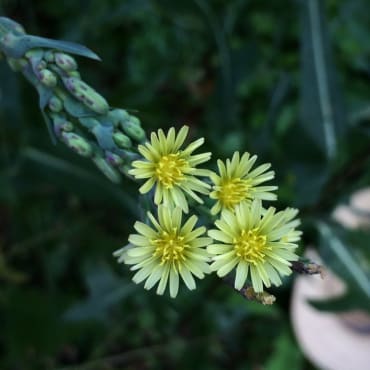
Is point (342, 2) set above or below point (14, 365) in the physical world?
above

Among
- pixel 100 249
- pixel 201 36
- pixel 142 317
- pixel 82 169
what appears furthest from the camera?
pixel 201 36

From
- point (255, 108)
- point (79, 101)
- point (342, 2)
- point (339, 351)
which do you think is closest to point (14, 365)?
point (339, 351)

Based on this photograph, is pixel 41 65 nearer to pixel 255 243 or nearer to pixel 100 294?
pixel 255 243

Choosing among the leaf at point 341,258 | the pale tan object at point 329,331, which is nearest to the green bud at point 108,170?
the leaf at point 341,258

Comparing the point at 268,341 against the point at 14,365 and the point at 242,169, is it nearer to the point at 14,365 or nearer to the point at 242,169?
the point at 14,365

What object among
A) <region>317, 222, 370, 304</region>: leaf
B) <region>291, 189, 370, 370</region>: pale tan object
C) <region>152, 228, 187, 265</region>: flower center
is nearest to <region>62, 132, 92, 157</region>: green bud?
<region>152, 228, 187, 265</region>: flower center

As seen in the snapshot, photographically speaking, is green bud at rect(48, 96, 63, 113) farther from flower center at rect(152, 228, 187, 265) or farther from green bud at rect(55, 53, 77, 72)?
flower center at rect(152, 228, 187, 265)

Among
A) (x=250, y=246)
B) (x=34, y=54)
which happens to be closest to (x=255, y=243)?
(x=250, y=246)
